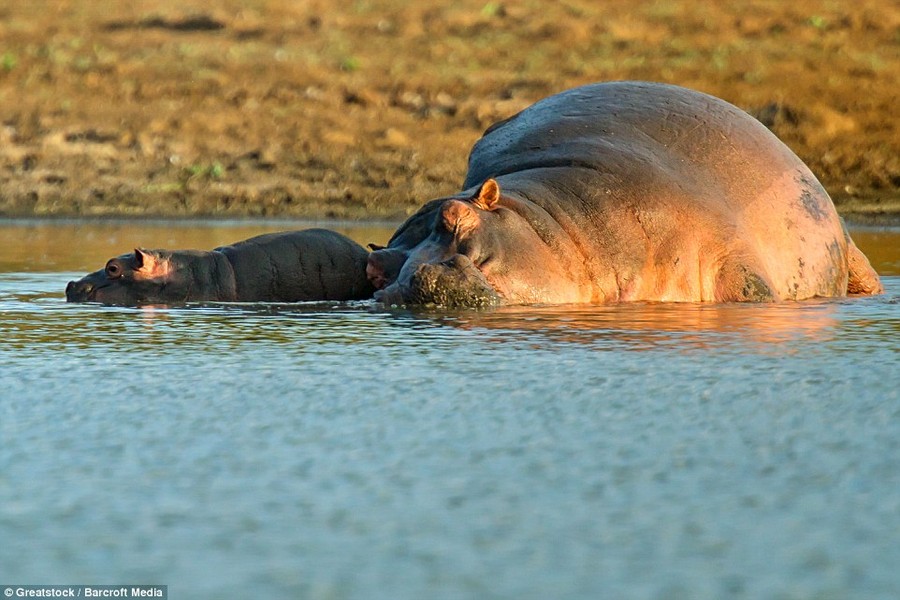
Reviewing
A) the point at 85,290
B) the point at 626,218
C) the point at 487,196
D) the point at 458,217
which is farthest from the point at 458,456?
the point at 85,290

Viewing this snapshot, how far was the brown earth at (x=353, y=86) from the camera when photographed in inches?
642

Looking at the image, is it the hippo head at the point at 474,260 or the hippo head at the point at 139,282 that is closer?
the hippo head at the point at 474,260

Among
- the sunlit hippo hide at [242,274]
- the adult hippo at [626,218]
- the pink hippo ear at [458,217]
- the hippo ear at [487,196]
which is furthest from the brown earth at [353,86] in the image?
the pink hippo ear at [458,217]

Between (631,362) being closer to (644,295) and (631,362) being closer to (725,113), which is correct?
(644,295)

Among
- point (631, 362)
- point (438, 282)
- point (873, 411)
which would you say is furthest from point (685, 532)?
point (438, 282)

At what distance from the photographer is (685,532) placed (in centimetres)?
319

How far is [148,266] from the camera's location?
295 inches

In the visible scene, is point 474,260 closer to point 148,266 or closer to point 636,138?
point 636,138

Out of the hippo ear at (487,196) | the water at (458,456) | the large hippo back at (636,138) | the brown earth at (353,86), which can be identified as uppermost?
the brown earth at (353,86)

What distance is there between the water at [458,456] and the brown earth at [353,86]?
976 centimetres

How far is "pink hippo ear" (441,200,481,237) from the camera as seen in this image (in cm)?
641

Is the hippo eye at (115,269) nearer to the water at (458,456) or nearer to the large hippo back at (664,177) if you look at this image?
the water at (458,456)

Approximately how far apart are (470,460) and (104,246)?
361 inches

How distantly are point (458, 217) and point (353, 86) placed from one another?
12205 mm
